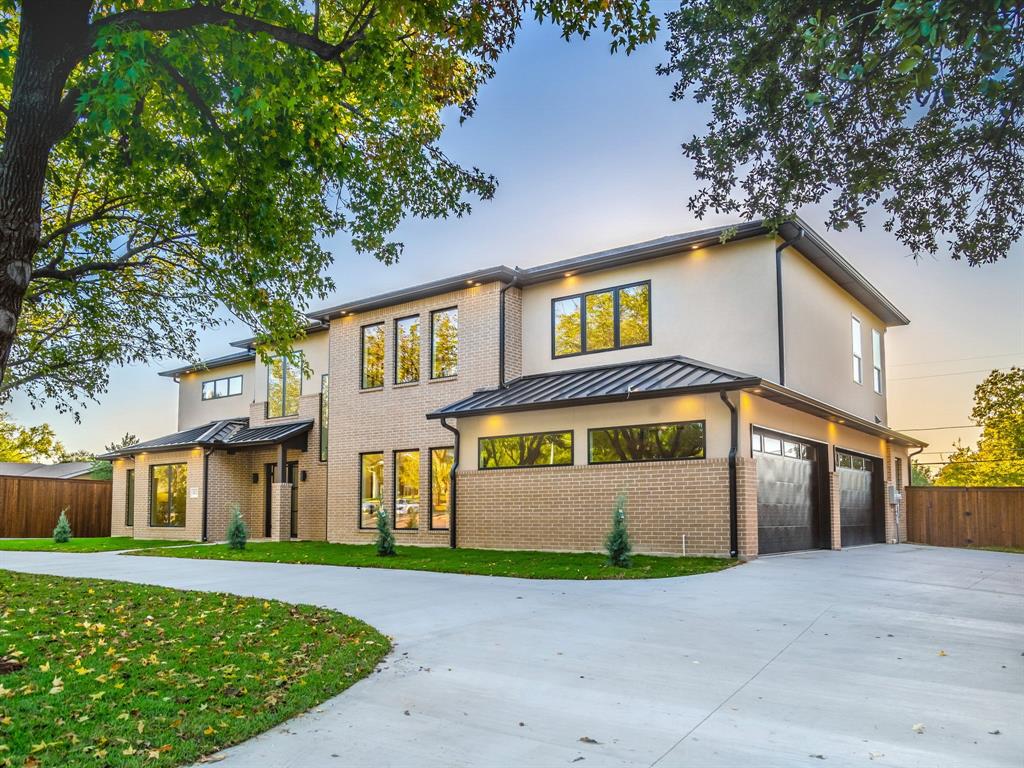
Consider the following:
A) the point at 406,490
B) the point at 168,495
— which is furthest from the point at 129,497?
the point at 406,490

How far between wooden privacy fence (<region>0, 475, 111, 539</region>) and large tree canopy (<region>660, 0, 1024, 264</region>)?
26.5m

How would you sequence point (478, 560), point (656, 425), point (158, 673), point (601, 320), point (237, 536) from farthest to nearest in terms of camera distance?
1. point (237, 536)
2. point (601, 320)
3. point (656, 425)
4. point (478, 560)
5. point (158, 673)

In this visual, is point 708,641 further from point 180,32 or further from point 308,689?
point 180,32

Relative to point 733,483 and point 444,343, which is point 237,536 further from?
point 733,483

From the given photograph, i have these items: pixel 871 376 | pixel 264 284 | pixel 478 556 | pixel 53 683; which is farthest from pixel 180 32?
pixel 871 376

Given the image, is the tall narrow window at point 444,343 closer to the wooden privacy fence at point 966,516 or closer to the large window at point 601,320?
the large window at point 601,320

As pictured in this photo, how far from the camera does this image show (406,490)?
18.7 m

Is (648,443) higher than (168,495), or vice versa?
(648,443)

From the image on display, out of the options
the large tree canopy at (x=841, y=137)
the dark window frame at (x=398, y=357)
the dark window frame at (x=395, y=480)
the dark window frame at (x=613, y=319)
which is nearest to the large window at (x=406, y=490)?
the dark window frame at (x=395, y=480)

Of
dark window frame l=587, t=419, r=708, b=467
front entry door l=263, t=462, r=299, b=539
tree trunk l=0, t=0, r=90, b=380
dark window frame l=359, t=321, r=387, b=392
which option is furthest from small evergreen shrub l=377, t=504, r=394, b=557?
tree trunk l=0, t=0, r=90, b=380

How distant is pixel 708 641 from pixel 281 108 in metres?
6.21

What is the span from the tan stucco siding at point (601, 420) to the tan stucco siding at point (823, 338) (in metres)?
2.12

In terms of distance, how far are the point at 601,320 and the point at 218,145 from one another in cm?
1063

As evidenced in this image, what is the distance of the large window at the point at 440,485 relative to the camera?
58.0ft
